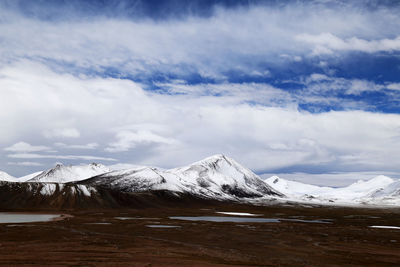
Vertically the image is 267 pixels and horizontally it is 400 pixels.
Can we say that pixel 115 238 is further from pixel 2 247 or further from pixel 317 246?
pixel 317 246

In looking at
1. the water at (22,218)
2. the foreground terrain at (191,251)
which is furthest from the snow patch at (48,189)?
the foreground terrain at (191,251)

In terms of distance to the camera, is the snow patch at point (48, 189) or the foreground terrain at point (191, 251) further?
the snow patch at point (48, 189)

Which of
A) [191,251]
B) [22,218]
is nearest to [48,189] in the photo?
[22,218]

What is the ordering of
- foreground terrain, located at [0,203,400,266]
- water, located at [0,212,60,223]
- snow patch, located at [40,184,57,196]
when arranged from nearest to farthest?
foreground terrain, located at [0,203,400,266]
water, located at [0,212,60,223]
snow patch, located at [40,184,57,196]

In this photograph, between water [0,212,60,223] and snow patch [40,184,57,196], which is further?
snow patch [40,184,57,196]

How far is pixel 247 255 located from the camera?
37625 millimetres

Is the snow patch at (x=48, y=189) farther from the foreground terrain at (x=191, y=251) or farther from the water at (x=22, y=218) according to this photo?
the foreground terrain at (x=191, y=251)

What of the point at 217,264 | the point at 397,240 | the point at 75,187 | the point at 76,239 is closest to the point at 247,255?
the point at 217,264

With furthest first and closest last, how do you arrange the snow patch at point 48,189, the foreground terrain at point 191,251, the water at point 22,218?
1. the snow patch at point 48,189
2. the water at point 22,218
3. the foreground terrain at point 191,251

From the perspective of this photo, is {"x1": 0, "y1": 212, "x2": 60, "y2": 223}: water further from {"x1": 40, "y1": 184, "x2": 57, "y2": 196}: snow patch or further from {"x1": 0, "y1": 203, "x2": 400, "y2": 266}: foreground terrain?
{"x1": 40, "y1": 184, "x2": 57, "y2": 196}: snow patch

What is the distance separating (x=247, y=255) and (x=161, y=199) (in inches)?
6466

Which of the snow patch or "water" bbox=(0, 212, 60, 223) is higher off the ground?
the snow patch

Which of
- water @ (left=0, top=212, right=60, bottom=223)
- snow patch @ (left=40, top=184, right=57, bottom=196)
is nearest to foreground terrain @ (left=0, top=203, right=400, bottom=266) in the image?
water @ (left=0, top=212, right=60, bottom=223)

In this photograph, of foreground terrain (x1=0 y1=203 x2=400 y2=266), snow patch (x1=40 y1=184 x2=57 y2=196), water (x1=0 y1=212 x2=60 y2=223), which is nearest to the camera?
foreground terrain (x1=0 y1=203 x2=400 y2=266)
